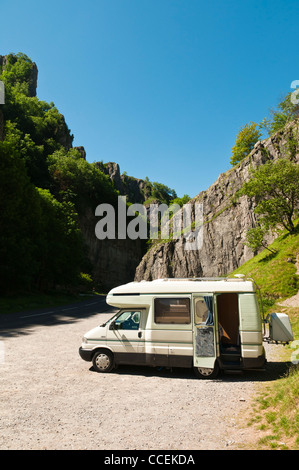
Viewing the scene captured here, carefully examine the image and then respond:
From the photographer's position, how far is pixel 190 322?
8727 mm

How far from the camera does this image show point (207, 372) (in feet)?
27.8

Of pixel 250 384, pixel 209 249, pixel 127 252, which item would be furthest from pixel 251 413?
pixel 127 252

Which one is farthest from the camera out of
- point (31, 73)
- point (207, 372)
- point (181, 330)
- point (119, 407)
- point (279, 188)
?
point (31, 73)

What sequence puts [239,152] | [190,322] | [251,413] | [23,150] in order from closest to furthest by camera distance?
[251,413], [190,322], [23,150], [239,152]

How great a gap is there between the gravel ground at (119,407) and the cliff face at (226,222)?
39.2 meters

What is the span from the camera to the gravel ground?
487cm

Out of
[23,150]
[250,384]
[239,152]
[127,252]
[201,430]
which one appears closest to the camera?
[201,430]

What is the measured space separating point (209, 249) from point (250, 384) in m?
46.2

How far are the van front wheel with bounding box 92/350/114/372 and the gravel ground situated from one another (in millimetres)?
229

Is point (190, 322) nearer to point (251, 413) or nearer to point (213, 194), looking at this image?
point (251, 413)

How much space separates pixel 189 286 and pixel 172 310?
914 mm

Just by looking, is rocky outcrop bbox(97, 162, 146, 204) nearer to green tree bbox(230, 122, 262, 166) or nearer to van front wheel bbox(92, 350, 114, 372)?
green tree bbox(230, 122, 262, 166)

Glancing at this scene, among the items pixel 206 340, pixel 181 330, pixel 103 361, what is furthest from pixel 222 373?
pixel 103 361

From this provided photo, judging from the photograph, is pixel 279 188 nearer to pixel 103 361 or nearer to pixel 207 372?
pixel 207 372
